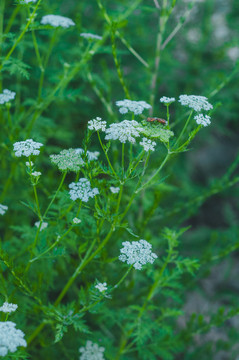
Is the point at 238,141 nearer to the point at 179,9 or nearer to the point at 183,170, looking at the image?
the point at 183,170

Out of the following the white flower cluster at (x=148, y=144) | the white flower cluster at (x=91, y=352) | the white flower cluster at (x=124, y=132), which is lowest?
the white flower cluster at (x=91, y=352)

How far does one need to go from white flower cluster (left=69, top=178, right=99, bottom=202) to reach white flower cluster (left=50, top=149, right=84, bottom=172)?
0.10 metres

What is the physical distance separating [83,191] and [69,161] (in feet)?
0.51

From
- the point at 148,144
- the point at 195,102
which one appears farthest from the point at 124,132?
the point at 195,102

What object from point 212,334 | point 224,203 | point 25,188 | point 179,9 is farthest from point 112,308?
point 179,9

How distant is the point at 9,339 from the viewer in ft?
4.75

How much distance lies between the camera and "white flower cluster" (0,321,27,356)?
1.42 m

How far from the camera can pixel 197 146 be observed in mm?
5719

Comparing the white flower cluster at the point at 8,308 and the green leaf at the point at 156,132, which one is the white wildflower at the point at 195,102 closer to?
the green leaf at the point at 156,132

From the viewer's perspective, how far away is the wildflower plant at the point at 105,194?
1.85m

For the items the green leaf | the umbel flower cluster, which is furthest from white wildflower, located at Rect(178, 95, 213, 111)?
the green leaf

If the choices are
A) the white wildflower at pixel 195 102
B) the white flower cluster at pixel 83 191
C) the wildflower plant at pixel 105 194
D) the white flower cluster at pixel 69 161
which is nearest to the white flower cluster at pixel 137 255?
the wildflower plant at pixel 105 194

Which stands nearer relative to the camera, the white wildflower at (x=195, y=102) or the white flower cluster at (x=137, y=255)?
the white flower cluster at (x=137, y=255)

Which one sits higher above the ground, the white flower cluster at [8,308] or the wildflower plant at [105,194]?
the wildflower plant at [105,194]
